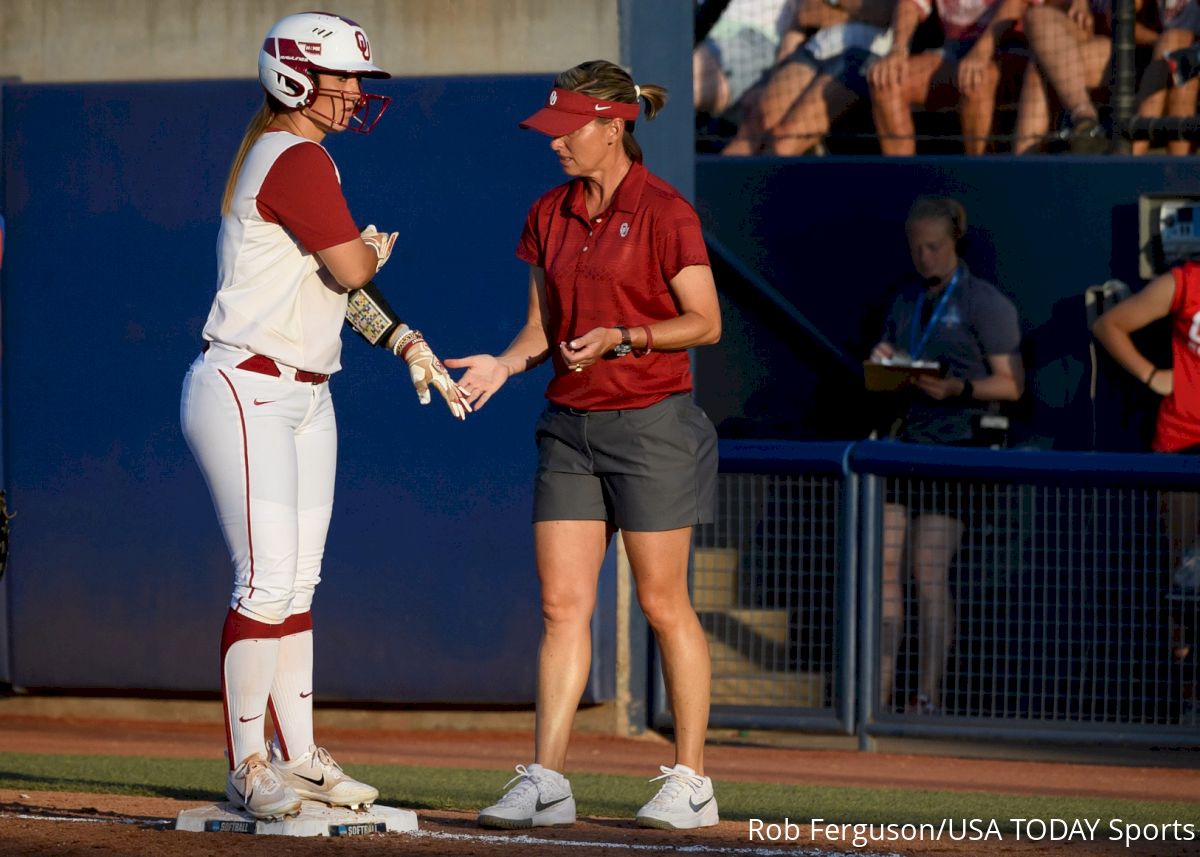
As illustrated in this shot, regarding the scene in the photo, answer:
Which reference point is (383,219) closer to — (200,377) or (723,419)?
(723,419)

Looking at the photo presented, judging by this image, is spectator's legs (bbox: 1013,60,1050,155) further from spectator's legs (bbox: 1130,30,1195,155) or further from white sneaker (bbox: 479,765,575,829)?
white sneaker (bbox: 479,765,575,829)

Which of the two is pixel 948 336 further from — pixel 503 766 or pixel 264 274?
pixel 264 274

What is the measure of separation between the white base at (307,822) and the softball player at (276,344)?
0.05 metres

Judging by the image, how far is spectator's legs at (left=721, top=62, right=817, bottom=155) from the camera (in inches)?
369

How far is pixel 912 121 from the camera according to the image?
9.17m

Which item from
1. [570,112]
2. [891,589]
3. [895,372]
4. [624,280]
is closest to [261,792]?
[624,280]

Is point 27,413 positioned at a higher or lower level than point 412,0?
lower

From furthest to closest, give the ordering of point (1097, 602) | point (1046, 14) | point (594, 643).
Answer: point (1046, 14), point (594, 643), point (1097, 602)

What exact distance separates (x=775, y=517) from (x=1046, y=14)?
10.5 ft

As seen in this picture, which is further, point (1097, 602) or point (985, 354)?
point (985, 354)

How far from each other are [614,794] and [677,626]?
1.42 m

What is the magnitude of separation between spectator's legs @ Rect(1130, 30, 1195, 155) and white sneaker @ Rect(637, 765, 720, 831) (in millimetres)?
5280

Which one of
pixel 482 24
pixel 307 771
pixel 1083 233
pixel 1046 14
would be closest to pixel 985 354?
pixel 1083 233

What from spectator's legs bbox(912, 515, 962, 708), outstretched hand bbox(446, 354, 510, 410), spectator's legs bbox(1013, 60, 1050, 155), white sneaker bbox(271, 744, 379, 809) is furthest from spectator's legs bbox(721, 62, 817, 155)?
white sneaker bbox(271, 744, 379, 809)
